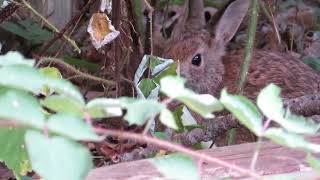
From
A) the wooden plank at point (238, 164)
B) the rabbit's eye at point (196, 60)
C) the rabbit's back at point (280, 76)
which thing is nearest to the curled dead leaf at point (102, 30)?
the wooden plank at point (238, 164)

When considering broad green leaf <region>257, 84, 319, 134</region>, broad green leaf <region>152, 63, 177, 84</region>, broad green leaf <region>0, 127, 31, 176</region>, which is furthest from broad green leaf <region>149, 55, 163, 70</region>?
broad green leaf <region>257, 84, 319, 134</region>

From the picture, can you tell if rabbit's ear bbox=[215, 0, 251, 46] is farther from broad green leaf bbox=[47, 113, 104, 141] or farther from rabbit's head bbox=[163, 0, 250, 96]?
broad green leaf bbox=[47, 113, 104, 141]

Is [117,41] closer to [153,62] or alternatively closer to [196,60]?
[153,62]

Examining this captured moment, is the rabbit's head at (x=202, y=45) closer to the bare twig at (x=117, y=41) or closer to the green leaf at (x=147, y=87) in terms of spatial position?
the bare twig at (x=117, y=41)

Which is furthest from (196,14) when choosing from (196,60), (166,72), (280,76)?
(166,72)

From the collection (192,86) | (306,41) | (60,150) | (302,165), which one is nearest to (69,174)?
(60,150)

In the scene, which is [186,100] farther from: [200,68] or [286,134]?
[200,68]
